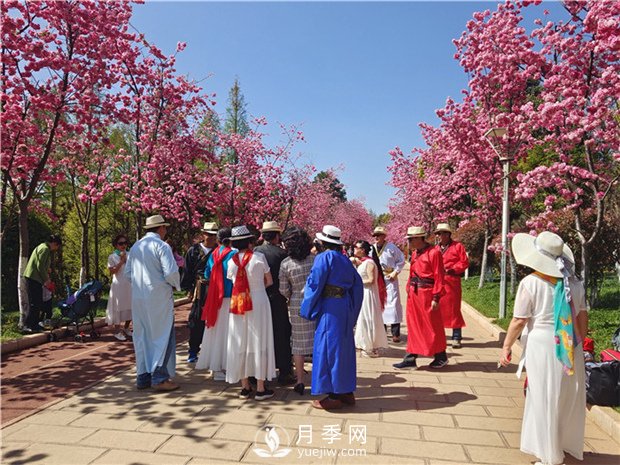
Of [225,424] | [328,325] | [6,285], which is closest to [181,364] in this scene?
[225,424]

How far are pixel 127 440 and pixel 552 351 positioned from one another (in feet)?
11.2

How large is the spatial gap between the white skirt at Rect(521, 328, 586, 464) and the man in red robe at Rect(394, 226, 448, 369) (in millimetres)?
2434

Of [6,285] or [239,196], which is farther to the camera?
[239,196]

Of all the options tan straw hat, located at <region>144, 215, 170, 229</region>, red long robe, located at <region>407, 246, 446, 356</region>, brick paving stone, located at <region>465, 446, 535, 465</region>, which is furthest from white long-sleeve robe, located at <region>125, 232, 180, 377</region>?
brick paving stone, located at <region>465, 446, 535, 465</region>

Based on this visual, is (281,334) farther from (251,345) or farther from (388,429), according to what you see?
(388,429)

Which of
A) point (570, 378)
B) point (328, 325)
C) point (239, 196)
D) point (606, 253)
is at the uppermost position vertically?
point (239, 196)

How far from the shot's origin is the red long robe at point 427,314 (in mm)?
5672

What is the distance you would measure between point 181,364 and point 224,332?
127cm

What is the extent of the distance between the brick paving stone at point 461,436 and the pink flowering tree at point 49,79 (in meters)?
7.20

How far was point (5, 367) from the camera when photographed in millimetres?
5848

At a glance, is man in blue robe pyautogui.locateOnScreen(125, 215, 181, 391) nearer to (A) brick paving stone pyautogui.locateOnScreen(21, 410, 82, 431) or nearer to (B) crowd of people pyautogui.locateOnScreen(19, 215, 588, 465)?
(B) crowd of people pyautogui.locateOnScreen(19, 215, 588, 465)

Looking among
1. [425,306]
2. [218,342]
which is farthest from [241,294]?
[425,306]

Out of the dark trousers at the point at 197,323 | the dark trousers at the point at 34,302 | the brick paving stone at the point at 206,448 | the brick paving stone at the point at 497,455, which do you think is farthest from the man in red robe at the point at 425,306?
the dark trousers at the point at 34,302

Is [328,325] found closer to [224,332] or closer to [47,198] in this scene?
[224,332]
